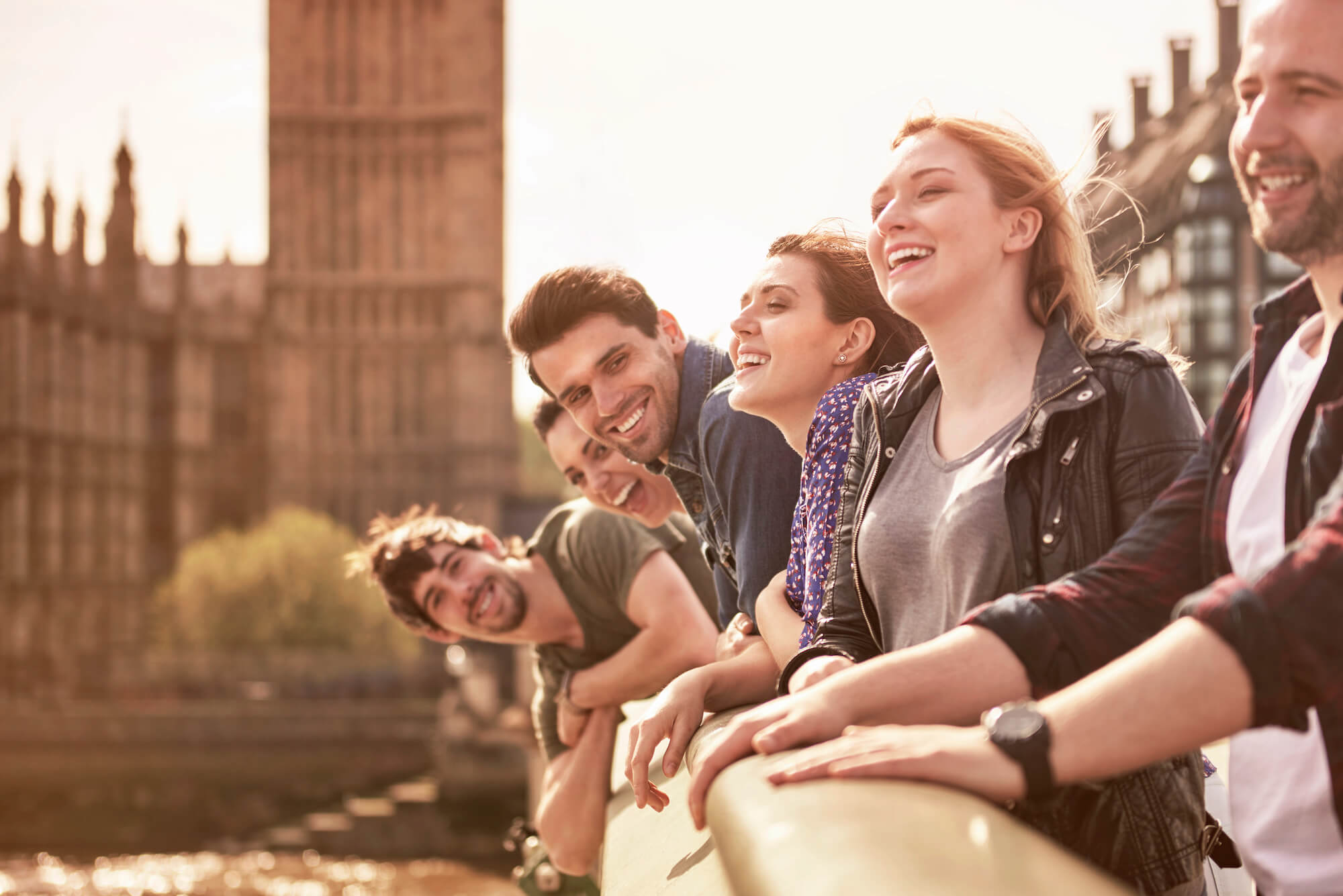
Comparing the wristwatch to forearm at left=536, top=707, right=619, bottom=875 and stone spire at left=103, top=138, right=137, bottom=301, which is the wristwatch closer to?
forearm at left=536, top=707, right=619, bottom=875

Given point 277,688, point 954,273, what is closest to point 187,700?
point 277,688

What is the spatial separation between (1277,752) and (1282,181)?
1.88 ft

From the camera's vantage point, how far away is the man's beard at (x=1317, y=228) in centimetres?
145

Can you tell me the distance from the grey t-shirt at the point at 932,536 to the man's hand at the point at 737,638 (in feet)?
2.22

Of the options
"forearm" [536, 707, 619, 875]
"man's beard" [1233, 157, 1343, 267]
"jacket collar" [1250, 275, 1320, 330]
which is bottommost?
"forearm" [536, 707, 619, 875]

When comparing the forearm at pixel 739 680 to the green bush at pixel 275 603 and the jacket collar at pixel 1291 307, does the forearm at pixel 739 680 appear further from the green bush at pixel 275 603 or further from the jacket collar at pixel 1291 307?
the green bush at pixel 275 603

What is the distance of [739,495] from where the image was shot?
2.99m

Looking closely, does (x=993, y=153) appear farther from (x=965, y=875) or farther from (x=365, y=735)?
(x=365, y=735)

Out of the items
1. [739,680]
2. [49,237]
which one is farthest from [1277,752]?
[49,237]

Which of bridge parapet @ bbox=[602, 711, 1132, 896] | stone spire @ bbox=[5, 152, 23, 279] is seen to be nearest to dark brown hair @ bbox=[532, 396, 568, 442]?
bridge parapet @ bbox=[602, 711, 1132, 896]

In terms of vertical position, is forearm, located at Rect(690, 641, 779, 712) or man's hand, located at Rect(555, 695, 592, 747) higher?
forearm, located at Rect(690, 641, 779, 712)

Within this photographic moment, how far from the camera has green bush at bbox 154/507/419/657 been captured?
32844 millimetres

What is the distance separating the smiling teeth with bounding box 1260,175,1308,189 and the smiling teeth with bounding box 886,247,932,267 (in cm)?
66

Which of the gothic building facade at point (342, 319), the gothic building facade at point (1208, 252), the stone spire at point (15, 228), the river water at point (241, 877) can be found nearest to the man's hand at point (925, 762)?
the river water at point (241, 877)
